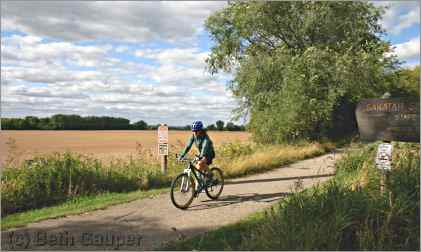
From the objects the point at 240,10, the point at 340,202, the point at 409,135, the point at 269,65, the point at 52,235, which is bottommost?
the point at 52,235

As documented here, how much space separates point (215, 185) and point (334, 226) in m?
4.03

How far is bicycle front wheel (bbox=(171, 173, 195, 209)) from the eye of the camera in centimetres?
809

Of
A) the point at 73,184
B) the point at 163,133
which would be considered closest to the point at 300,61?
the point at 163,133

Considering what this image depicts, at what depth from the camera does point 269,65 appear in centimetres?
2434

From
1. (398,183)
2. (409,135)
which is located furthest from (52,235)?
(409,135)

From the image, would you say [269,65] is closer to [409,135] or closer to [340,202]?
[409,135]

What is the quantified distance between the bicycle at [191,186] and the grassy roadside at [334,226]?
1753mm

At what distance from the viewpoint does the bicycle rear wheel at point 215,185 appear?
357 inches

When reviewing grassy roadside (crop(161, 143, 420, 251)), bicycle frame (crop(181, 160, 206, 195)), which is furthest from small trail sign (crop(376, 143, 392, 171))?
bicycle frame (crop(181, 160, 206, 195))

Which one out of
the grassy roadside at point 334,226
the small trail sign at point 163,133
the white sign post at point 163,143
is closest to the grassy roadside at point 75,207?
the white sign post at point 163,143

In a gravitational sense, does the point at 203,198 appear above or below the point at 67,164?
below

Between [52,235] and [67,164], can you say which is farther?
[67,164]

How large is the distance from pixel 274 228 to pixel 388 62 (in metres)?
24.5

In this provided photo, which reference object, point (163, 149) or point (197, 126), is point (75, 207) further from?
point (163, 149)
